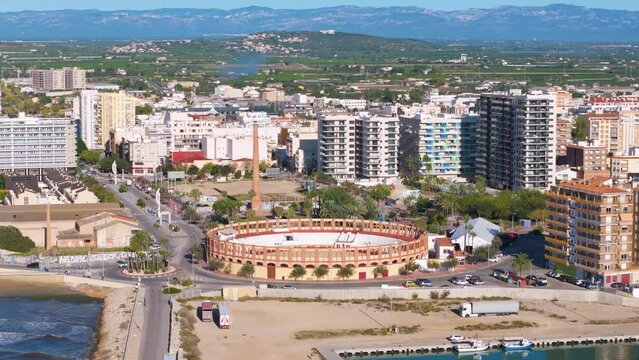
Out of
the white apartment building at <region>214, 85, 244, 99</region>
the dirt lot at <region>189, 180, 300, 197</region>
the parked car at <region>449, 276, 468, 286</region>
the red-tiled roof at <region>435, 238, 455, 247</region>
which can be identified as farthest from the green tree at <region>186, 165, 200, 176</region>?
the white apartment building at <region>214, 85, 244, 99</region>

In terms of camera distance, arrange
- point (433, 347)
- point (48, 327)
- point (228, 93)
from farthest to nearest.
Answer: point (228, 93) → point (48, 327) → point (433, 347)

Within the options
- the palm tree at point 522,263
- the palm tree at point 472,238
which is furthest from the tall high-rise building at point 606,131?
the palm tree at point 522,263

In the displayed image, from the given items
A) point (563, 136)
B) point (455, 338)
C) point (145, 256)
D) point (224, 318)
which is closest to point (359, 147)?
point (563, 136)

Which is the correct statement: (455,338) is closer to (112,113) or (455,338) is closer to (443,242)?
(443,242)

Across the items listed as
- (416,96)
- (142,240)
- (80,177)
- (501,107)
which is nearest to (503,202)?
(501,107)

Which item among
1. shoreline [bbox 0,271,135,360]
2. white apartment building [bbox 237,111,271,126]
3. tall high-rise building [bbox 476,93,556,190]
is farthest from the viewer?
white apartment building [bbox 237,111,271,126]

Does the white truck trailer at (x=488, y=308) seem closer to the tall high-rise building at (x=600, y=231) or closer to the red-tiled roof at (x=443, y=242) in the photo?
the tall high-rise building at (x=600, y=231)

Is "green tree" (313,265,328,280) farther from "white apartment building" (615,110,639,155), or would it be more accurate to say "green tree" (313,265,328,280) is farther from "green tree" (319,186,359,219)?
"white apartment building" (615,110,639,155)

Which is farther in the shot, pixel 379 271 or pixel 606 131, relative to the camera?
pixel 606 131
